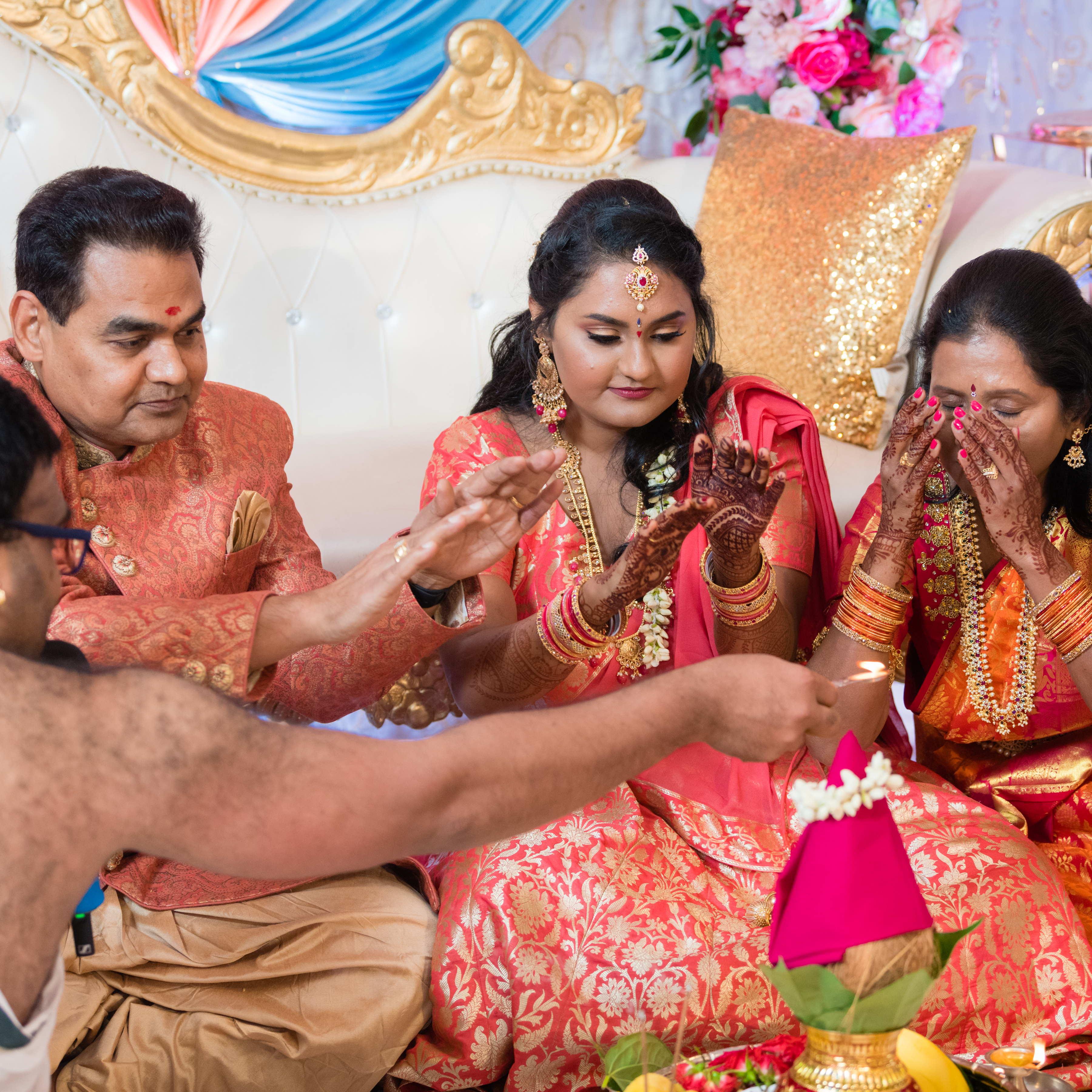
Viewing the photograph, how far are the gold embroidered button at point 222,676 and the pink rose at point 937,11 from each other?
3942 millimetres

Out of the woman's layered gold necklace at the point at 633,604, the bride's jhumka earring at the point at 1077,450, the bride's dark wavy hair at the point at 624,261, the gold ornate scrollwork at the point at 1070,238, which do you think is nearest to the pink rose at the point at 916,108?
the gold ornate scrollwork at the point at 1070,238

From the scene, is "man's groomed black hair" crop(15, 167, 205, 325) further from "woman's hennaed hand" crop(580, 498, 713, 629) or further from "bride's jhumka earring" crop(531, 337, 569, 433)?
"woman's hennaed hand" crop(580, 498, 713, 629)

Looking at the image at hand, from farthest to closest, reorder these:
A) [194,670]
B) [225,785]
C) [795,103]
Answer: [795,103], [194,670], [225,785]

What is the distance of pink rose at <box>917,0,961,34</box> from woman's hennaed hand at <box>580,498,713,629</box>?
3442mm

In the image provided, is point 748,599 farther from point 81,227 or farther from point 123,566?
point 81,227

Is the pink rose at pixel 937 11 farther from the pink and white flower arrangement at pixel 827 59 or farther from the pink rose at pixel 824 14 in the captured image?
the pink rose at pixel 824 14

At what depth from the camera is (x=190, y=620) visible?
5.81 feet

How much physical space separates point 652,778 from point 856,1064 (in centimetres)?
99

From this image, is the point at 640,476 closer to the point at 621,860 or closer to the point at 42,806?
the point at 621,860

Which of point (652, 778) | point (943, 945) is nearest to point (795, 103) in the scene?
point (652, 778)

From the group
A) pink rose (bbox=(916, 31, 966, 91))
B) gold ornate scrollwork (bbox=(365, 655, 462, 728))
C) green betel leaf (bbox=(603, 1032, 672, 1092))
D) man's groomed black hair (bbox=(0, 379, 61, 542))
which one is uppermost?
pink rose (bbox=(916, 31, 966, 91))

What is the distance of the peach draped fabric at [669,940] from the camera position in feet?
6.11

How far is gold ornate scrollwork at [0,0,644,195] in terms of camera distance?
11.5 feet

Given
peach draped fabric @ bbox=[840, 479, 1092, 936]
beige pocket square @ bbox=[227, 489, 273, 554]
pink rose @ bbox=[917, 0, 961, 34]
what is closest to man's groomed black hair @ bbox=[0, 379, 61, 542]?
beige pocket square @ bbox=[227, 489, 273, 554]
